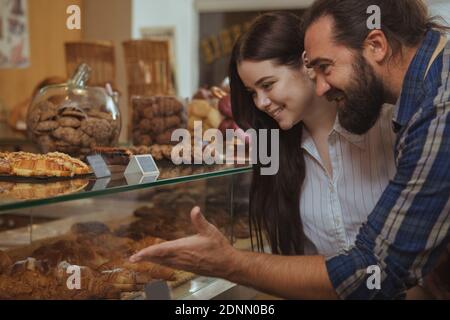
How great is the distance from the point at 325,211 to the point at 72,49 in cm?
163

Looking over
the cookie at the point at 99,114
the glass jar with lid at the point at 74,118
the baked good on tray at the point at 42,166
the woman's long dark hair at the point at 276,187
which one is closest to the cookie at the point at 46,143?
the glass jar with lid at the point at 74,118

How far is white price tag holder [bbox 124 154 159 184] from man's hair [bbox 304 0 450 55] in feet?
1.43

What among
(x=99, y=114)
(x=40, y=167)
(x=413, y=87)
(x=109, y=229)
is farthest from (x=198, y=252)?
(x=99, y=114)

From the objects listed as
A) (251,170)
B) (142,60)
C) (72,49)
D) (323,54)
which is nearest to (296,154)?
(251,170)

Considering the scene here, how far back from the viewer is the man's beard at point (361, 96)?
1081mm

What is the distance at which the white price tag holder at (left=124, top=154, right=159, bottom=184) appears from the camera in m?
1.10

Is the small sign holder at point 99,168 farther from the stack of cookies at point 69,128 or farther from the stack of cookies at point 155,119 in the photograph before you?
the stack of cookies at point 155,119

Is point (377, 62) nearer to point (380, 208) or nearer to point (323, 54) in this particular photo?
point (323, 54)

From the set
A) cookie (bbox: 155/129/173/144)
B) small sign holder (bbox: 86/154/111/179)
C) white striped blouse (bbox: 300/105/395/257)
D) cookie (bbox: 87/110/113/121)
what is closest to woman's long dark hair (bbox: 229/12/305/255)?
white striped blouse (bbox: 300/105/395/257)

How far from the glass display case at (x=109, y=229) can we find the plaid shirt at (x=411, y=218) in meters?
0.34

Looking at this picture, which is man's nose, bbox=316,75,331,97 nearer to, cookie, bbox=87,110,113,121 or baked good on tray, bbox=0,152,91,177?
baked good on tray, bbox=0,152,91,177

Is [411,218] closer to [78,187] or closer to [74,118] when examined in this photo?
[78,187]

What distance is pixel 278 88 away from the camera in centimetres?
134

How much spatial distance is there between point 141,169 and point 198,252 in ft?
0.83
